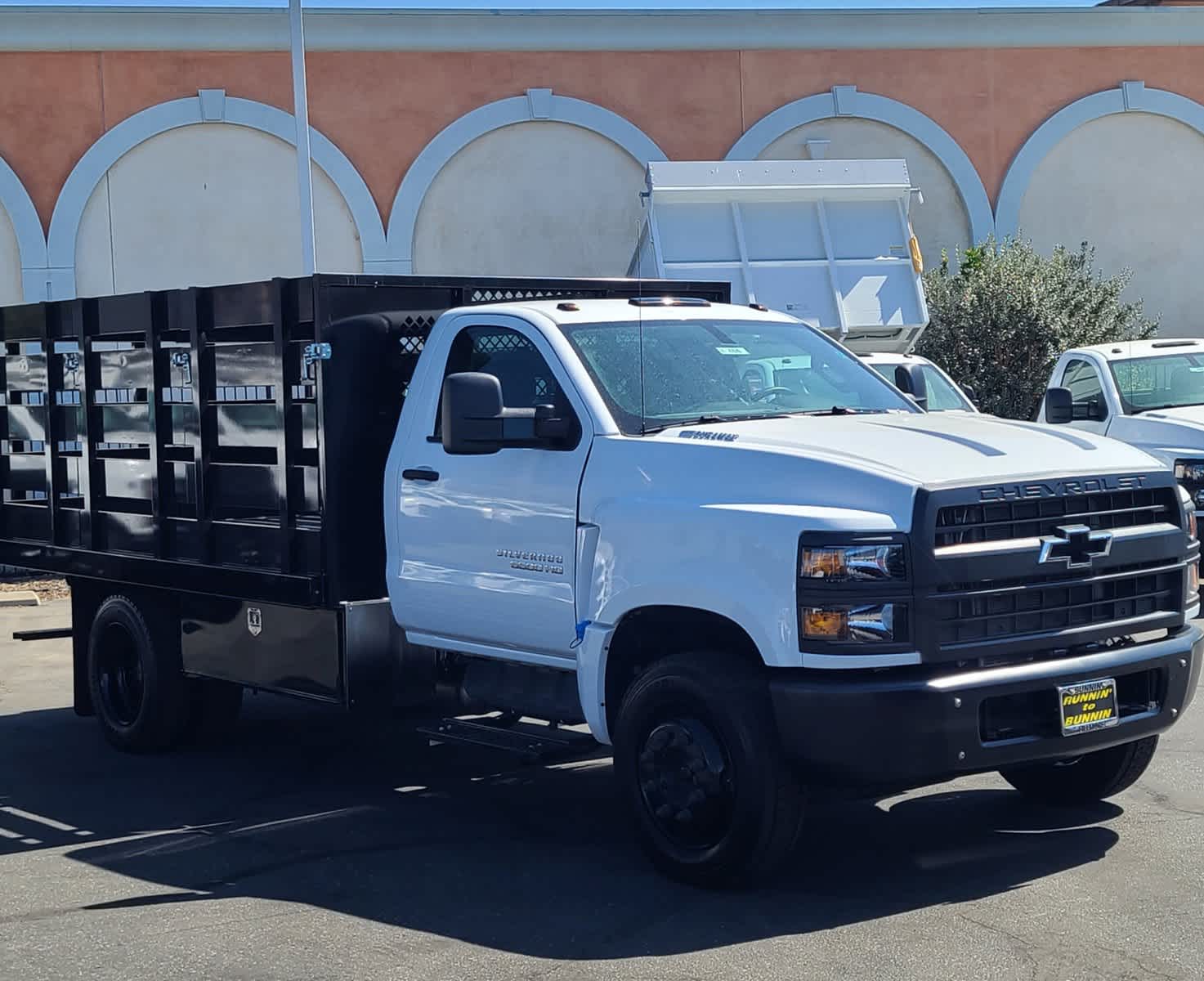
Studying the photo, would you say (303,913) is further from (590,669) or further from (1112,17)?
(1112,17)

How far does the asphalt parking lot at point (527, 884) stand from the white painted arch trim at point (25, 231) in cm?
1593

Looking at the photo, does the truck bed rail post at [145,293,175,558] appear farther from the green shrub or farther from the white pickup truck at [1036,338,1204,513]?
the green shrub

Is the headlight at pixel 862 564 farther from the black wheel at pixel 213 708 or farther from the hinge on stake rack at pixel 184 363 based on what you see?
the black wheel at pixel 213 708

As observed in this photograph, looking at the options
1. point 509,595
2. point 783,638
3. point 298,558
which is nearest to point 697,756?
point 783,638

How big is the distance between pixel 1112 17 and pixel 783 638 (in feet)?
76.4

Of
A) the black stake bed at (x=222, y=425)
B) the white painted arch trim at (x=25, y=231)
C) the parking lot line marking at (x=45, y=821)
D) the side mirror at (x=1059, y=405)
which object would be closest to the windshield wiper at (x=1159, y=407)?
the side mirror at (x=1059, y=405)

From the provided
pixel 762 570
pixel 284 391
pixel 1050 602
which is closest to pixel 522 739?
pixel 762 570

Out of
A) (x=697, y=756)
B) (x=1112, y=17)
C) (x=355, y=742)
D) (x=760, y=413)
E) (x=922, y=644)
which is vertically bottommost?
(x=355, y=742)

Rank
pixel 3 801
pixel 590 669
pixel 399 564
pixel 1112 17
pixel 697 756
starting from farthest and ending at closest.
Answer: pixel 1112 17 < pixel 3 801 < pixel 399 564 < pixel 590 669 < pixel 697 756

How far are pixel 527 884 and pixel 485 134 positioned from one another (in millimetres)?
19674

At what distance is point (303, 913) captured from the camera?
19.7ft

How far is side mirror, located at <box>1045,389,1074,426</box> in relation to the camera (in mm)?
12641

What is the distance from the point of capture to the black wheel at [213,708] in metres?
9.16

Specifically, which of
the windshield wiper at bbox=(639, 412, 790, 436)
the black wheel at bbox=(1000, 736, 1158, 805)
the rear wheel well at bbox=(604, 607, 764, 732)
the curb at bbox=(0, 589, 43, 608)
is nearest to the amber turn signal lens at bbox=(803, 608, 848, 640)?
the rear wheel well at bbox=(604, 607, 764, 732)
